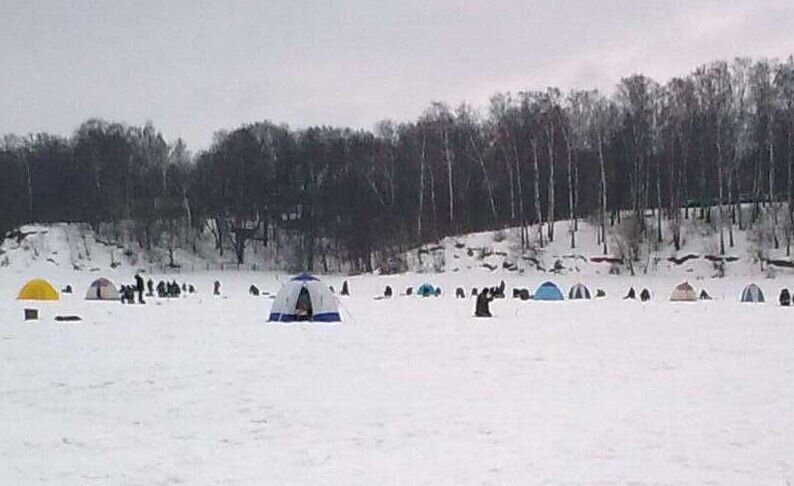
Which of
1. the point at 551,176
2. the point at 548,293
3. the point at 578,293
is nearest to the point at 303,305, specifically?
the point at 548,293

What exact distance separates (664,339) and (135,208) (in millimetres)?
70708

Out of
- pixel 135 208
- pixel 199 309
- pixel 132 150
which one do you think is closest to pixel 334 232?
pixel 135 208

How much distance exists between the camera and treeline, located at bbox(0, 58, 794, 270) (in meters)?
63.4

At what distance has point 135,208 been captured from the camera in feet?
281

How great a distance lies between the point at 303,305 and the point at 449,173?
1824 inches

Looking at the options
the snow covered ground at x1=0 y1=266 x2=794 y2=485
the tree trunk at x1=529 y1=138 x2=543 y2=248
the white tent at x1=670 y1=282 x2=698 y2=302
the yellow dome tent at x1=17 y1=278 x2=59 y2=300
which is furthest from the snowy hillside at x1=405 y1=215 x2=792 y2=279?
the snow covered ground at x1=0 y1=266 x2=794 y2=485

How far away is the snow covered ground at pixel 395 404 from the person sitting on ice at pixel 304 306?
212 cm

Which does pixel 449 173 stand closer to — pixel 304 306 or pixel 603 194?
pixel 603 194

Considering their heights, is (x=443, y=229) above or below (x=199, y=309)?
above

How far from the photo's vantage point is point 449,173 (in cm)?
7356

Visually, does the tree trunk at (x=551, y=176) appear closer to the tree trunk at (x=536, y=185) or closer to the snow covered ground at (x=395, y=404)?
the tree trunk at (x=536, y=185)

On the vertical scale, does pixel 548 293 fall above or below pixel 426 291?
below

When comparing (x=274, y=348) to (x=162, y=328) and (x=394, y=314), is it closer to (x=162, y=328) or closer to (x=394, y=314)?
(x=162, y=328)

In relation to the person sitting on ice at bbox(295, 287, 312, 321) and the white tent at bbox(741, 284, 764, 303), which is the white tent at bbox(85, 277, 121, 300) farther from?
the white tent at bbox(741, 284, 764, 303)
